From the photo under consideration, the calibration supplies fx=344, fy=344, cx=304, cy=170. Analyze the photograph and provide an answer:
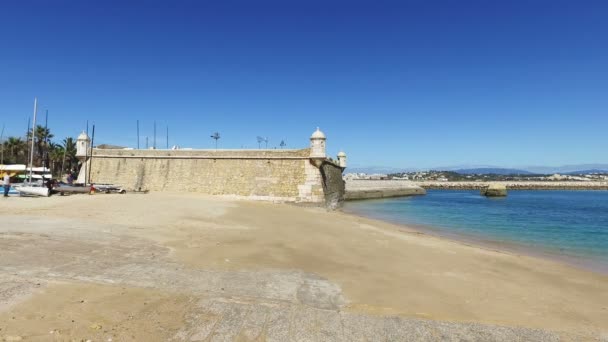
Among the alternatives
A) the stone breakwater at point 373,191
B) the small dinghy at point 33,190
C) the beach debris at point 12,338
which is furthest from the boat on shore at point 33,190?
the stone breakwater at point 373,191

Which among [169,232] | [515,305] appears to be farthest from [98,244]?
[515,305]

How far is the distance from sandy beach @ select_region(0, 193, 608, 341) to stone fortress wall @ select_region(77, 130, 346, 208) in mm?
14037

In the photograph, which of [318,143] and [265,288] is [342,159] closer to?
[318,143]

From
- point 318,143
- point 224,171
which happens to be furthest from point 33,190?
point 318,143

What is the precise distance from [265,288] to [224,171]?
23119mm

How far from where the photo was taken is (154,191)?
2938 cm

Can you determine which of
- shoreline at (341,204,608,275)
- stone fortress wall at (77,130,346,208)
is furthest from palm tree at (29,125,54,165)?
shoreline at (341,204,608,275)

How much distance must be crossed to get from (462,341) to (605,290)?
7030mm

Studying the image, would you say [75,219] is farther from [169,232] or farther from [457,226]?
[457,226]

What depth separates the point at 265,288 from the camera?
6.39 metres

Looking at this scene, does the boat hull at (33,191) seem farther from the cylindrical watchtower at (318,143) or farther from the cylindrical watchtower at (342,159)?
the cylindrical watchtower at (342,159)

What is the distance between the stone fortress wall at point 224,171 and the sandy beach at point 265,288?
1404cm

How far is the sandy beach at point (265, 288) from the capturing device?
4672 mm

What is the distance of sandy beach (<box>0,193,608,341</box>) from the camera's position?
467cm
